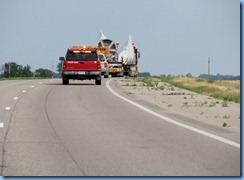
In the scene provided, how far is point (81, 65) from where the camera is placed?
121 ft

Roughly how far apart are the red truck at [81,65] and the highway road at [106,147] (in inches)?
753

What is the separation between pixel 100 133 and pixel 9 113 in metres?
5.78

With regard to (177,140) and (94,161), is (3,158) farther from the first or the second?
(177,140)

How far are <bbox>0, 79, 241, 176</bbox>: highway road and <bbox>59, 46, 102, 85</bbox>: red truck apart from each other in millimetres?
19130

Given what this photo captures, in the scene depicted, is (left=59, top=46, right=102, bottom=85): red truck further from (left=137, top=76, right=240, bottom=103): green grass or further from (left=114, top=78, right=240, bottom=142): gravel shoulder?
(left=114, top=78, right=240, bottom=142): gravel shoulder

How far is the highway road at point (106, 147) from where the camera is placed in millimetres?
8398

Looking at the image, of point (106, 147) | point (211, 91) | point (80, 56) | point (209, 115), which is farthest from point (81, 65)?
point (106, 147)

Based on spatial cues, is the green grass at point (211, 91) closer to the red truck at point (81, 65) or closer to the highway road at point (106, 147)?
the red truck at point (81, 65)

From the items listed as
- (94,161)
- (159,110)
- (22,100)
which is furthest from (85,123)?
(22,100)

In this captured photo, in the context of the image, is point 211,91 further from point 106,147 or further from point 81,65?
point 106,147

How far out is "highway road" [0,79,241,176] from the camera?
27.6ft

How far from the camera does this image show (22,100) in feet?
77.2

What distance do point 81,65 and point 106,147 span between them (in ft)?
87.1

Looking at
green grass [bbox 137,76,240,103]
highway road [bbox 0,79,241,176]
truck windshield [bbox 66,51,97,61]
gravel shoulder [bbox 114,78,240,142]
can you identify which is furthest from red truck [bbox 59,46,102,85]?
highway road [bbox 0,79,241,176]
